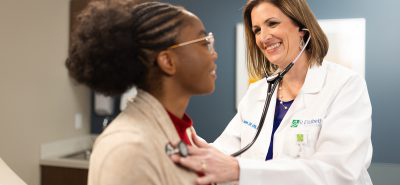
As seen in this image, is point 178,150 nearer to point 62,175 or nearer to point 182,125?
point 182,125

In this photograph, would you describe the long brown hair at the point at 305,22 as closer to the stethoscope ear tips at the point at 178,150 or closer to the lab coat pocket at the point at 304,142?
the lab coat pocket at the point at 304,142

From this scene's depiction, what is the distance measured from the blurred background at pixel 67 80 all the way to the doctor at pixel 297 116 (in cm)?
83

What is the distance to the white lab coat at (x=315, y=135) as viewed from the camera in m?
1.10

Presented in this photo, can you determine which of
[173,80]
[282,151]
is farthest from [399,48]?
[173,80]

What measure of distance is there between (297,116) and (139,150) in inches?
28.8

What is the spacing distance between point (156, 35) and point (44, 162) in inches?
74.4

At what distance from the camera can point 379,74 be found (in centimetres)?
215

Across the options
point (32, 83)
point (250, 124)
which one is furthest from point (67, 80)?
point (250, 124)

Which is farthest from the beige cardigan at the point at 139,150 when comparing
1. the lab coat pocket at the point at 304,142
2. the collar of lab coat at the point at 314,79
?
the collar of lab coat at the point at 314,79

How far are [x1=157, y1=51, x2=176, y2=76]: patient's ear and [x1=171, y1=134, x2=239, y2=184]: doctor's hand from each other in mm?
158

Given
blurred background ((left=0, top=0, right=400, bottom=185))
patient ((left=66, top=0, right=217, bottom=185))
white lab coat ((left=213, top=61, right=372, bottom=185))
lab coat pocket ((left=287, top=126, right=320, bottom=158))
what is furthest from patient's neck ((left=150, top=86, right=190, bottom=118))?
blurred background ((left=0, top=0, right=400, bottom=185))

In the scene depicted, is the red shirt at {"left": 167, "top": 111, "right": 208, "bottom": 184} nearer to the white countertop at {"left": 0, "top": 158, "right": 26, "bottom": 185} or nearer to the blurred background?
the white countertop at {"left": 0, "top": 158, "right": 26, "bottom": 185}

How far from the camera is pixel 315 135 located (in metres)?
1.26

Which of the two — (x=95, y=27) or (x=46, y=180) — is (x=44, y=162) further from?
(x=95, y=27)
